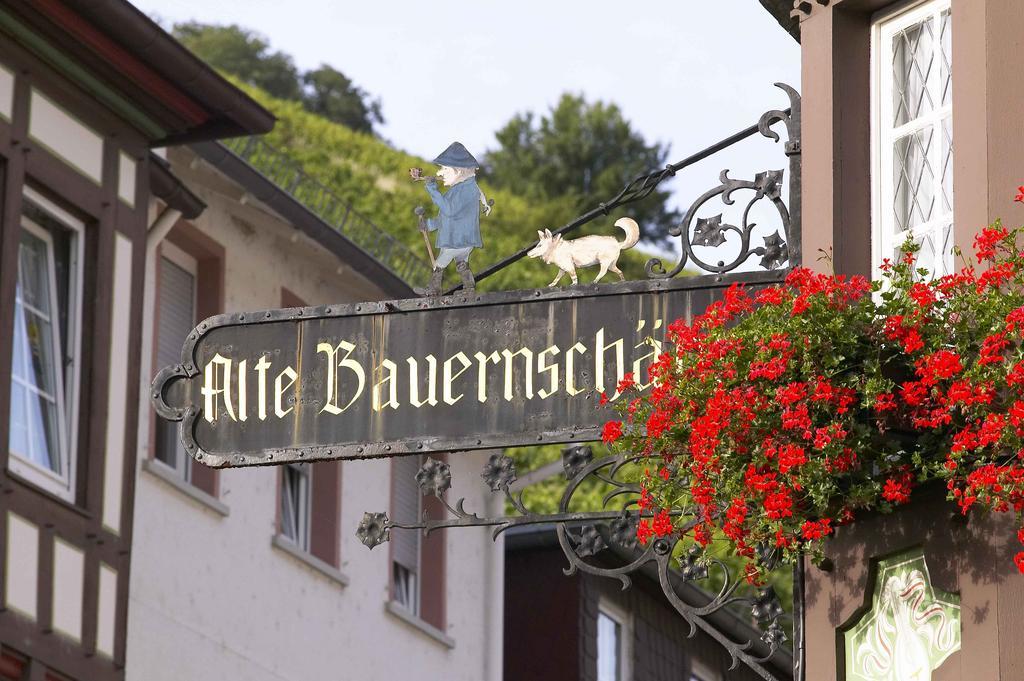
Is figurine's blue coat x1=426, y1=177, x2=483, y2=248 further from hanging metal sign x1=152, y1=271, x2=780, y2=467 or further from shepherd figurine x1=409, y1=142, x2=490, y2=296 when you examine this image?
hanging metal sign x1=152, y1=271, x2=780, y2=467

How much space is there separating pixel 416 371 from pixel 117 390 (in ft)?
29.1

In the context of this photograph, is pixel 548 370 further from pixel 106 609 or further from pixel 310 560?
pixel 310 560

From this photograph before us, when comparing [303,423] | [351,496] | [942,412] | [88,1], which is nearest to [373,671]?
[351,496]

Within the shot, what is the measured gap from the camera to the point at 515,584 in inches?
1074

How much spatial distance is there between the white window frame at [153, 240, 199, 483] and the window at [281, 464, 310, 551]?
1626mm

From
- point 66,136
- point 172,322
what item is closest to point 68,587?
point 66,136

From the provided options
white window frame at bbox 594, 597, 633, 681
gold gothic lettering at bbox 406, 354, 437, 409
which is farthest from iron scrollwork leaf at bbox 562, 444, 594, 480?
white window frame at bbox 594, 597, 633, 681

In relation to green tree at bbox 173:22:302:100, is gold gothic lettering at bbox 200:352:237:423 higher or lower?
lower

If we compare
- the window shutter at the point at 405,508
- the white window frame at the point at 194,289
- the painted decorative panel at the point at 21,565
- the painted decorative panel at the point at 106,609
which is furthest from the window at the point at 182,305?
the window shutter at the point at 405,508

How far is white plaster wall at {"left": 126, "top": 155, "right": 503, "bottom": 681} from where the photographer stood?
19.7 metres

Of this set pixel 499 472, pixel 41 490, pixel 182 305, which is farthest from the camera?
pixel 182 305

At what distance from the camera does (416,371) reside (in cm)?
940

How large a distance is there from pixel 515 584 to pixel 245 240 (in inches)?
267

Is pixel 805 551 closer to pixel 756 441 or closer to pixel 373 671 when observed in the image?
pixel 756 441
